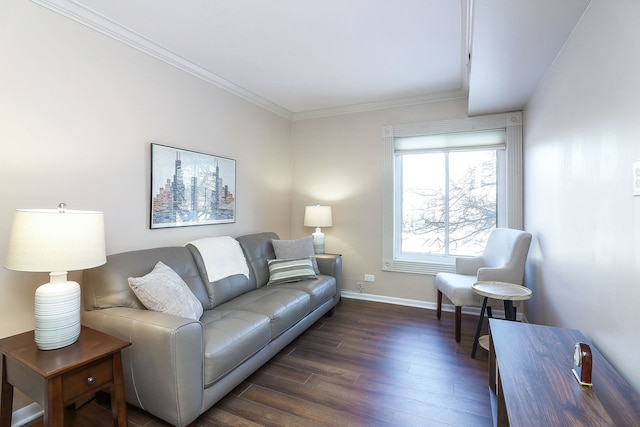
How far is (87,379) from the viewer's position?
142cm

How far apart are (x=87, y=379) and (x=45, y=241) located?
2.24 ft

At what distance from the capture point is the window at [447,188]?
3412mm

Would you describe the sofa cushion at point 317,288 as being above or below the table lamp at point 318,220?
below

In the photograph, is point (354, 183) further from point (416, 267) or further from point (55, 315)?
point (55, 315)

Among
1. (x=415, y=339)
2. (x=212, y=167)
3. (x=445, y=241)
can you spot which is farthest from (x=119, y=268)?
(x=445, y=241)

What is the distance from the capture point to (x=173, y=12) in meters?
2.09

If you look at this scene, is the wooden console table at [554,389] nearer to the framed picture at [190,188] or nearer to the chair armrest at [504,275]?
the chair armrest at [504,275]

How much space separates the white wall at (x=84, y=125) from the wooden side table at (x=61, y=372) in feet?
1.27

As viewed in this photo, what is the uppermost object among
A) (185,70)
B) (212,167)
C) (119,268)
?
(185,70)

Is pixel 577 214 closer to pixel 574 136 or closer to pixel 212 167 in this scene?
pixel 574 136

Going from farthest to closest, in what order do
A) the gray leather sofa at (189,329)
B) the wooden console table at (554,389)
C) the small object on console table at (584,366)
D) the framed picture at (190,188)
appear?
the framed picture at (190,188), the gray leather sofa at (189,329), the small object on console table at (584,366), the wooden console table at (554,389)

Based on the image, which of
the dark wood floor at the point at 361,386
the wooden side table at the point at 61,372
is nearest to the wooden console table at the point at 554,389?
the dark wood floor at the point at 361,386

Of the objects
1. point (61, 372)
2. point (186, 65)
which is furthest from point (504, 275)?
point (186, 65)

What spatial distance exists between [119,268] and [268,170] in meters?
2.29
